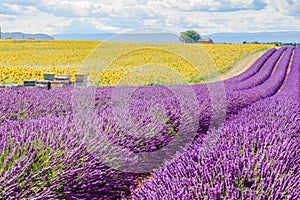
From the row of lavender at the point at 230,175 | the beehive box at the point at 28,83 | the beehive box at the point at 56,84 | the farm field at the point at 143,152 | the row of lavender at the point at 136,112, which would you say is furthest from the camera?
the beehive box at the point at 56,84

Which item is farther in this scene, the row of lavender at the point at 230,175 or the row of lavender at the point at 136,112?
the row of lavender at the point at 136,112

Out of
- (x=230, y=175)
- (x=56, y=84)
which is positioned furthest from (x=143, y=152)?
(x=56, y=84)

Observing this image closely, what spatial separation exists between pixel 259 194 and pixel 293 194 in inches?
9.4

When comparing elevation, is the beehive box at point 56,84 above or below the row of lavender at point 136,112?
below


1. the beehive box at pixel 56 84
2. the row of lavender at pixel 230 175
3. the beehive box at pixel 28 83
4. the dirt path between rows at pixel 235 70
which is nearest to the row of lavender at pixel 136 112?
the row of lavender at pixel 230 175

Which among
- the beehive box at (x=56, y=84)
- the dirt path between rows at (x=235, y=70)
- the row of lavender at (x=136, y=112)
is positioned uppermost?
the row of lavender at (x=136, y=112)

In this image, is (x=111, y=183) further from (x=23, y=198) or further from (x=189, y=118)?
(x=189, y=118)

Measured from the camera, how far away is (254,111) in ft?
17.5

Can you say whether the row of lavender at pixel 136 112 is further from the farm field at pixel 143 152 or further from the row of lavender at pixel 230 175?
the row of lavender at pixel 230 175

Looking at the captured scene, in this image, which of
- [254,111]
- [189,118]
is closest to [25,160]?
[189,118]

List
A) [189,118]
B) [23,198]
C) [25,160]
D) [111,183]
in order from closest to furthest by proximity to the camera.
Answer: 1. [23,198]
2. [25,160]
3. [111,183]
4. [189,118]

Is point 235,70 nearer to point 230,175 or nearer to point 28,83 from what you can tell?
point 28,83

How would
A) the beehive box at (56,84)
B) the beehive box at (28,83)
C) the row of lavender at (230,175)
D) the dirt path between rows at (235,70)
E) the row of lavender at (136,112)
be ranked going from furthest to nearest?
the dirt path between rows at (235,70)
the beehive box at (56,84)
the beehive box at (28,83)
the row of lavender at (136,112)
the row of lavender at (230,175)

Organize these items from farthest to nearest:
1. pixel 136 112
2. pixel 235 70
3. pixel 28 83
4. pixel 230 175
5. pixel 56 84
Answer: pixel 235 70, pixel 56 84, pixel 28 83, pixel 136 112, pixel 230 175
